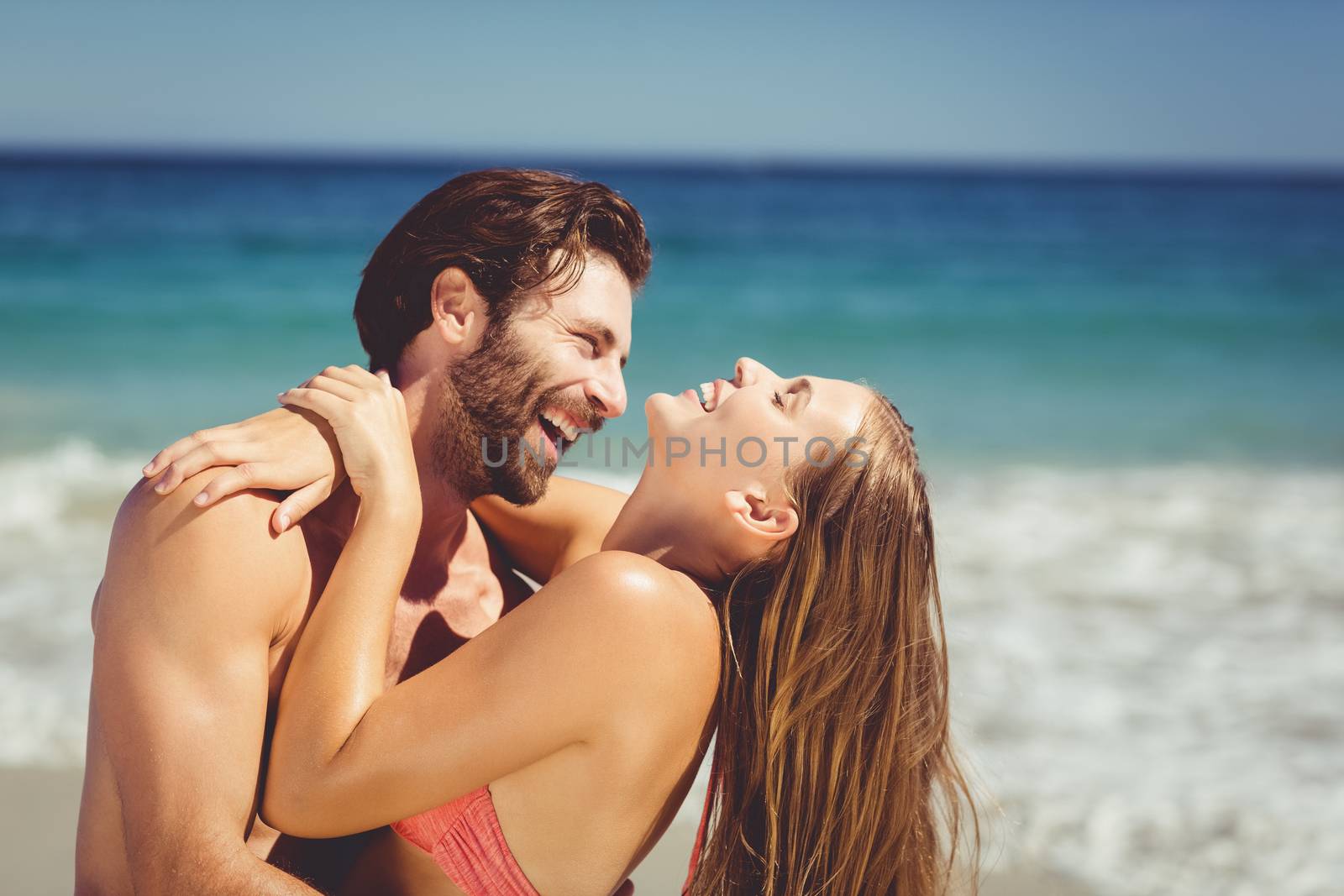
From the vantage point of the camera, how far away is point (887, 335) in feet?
54.6

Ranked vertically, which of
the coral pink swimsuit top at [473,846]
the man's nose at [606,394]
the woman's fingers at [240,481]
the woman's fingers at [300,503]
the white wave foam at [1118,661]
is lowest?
the white wave foam at [1118,661]

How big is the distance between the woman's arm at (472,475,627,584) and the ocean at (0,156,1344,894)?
1.56m

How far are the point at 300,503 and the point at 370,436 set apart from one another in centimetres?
20

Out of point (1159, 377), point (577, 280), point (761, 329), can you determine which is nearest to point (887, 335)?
point (761, 329)

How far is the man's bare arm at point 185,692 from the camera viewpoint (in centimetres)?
204

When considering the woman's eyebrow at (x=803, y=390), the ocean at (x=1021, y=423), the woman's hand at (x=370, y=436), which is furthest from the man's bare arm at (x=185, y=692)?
the ocean at (x=1021, y=423)

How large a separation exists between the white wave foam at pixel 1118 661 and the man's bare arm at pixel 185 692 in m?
2.92

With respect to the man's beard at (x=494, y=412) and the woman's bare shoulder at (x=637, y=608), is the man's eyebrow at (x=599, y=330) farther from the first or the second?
the woman's bare shoulder at (x=637, y=608)

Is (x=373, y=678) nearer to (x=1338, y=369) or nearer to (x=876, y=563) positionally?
(x=876, y=563)

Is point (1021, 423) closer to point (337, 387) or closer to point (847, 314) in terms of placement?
point (847, 314)

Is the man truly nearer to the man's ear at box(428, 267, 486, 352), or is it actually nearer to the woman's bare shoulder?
the man's ear at box(428, 267, 486, 352)

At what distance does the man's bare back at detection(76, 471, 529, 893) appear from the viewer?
6.69 feet

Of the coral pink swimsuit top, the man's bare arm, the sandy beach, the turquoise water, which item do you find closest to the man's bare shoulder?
the man's bare arm

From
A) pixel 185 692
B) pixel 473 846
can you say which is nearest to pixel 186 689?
pixel 185 692
